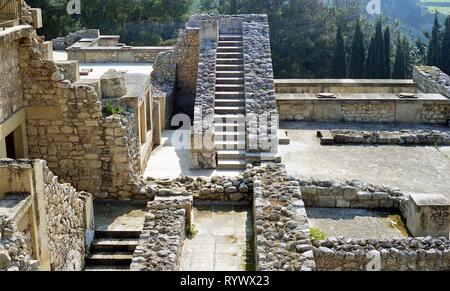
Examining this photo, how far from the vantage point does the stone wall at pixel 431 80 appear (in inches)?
768

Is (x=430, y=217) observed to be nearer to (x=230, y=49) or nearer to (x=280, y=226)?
(x=280, y=226)

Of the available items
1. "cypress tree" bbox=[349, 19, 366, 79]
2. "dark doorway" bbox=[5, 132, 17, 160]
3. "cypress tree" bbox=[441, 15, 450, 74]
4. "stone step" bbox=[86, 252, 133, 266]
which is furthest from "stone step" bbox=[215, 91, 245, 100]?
"cypress tree" bbox=[441, 15, 450, 74]

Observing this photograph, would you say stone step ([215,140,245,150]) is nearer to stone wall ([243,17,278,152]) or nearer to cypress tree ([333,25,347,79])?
stone wall ([243,17,278,152])

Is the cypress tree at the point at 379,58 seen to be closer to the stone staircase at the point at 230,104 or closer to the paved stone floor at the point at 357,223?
the stone staircase at the point at 230,104

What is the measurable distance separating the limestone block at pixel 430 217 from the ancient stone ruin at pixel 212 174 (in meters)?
0.02

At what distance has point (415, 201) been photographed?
35.8ft

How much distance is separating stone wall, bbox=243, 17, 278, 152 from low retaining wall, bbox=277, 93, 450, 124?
1.20 m

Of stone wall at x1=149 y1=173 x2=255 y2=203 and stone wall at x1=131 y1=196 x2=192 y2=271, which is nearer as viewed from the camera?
stone wall at x1=131 y1=196 x2=192 y2=271

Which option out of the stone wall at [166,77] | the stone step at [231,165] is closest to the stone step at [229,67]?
the stone wall at [166,77]

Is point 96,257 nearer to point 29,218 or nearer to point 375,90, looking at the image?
point 29,218

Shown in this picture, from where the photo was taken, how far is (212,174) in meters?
13.6

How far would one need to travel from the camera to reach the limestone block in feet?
35.2

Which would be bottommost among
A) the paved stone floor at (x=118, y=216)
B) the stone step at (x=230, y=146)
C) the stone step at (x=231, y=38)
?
the paved stone floor at (x=118, y=216)
